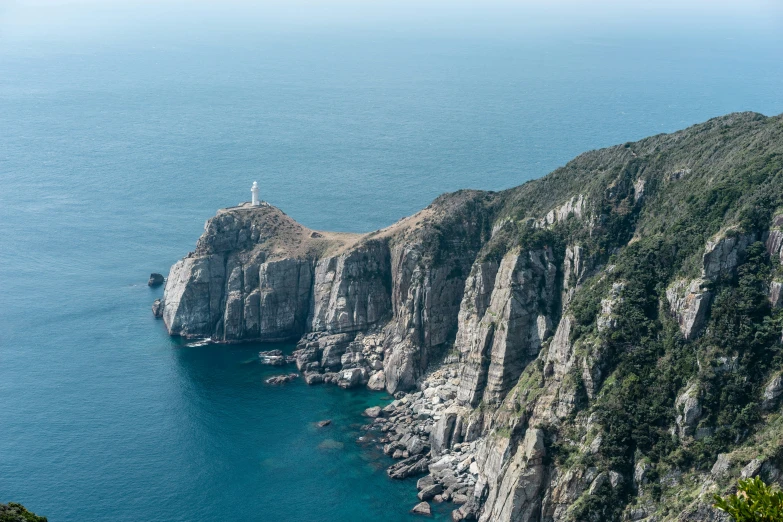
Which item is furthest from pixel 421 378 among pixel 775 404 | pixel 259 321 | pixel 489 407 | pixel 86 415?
pixel 775 404

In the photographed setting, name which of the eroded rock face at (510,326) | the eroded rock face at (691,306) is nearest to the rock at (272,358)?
the eroded rock face at (510,326)

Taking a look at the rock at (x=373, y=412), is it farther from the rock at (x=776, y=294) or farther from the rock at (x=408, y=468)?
the rock at (x=776, y=294)

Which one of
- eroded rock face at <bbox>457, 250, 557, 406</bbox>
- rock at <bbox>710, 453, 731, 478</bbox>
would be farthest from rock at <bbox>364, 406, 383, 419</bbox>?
rock at <bbox>710, 453, 731, 478</bbox>

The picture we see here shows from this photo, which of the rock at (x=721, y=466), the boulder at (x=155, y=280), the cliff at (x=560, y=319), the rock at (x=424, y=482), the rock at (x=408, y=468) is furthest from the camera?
the boulder at (x=155, y=280)

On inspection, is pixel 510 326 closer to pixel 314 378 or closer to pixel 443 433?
pixel 443 433

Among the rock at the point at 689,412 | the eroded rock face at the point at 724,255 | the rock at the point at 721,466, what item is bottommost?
the rock at the point at 721,466

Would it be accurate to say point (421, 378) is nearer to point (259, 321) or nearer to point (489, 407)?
point (489, 407)

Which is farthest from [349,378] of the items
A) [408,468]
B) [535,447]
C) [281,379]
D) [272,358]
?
[535,447]
